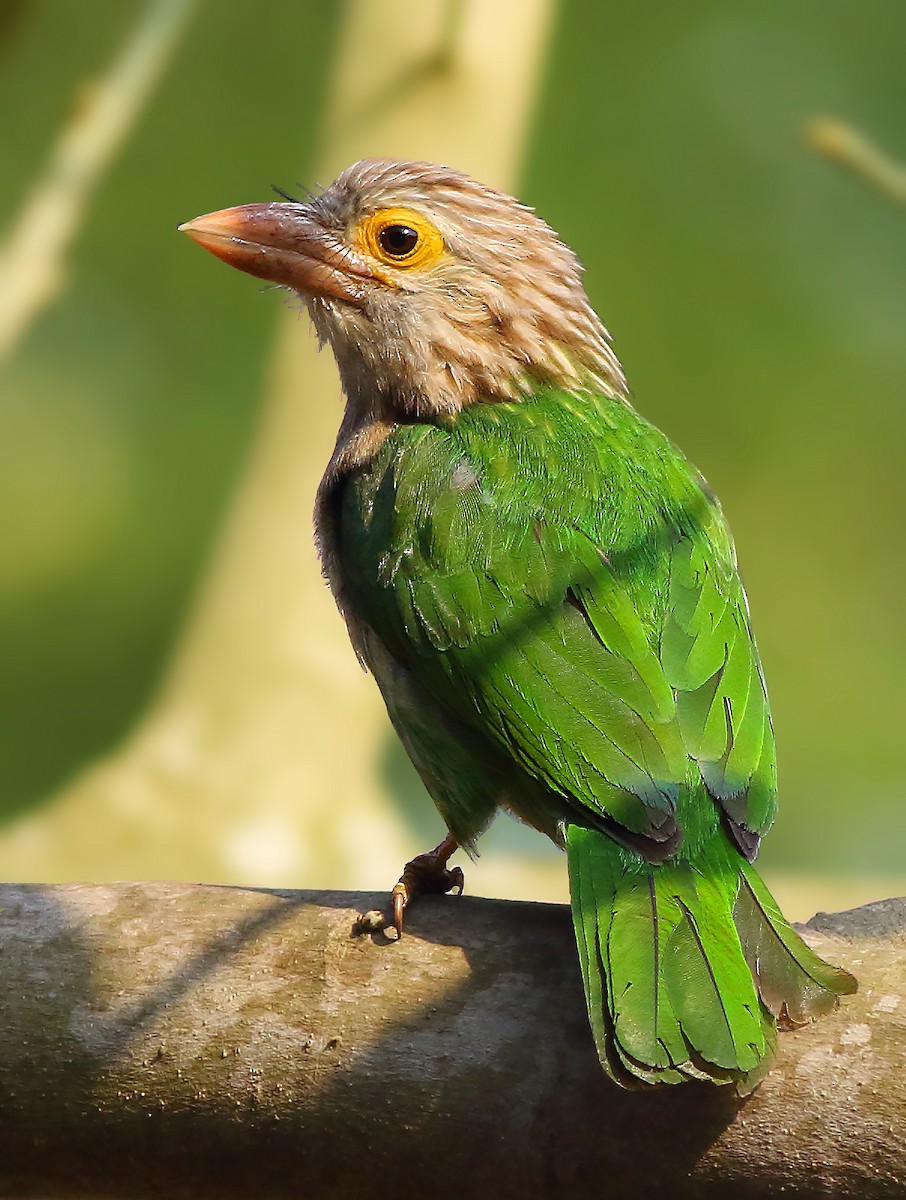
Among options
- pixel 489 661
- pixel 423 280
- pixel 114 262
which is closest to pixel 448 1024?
pixel 489 661

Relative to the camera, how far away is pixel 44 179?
7.16m

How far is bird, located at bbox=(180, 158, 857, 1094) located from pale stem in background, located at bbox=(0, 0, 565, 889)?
10.4 feet

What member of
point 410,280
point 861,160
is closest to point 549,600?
point 410,280

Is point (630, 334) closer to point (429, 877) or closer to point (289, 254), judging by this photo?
point (289, 254)

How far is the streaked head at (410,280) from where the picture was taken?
3717mm

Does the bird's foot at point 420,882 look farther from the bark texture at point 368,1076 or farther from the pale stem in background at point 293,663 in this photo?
the pale stem in background at point 293,663

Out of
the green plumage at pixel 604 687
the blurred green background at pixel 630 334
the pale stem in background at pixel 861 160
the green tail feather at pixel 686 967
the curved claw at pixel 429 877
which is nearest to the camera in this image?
the green tail feather at pixel 686 967

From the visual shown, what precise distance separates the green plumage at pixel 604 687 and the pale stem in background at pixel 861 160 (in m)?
2.77

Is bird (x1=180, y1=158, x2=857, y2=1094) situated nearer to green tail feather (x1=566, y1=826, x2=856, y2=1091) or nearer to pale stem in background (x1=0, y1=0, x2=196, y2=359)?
Answer: green tail feather (x1=566, y1=826, x2=856, y2=1091)

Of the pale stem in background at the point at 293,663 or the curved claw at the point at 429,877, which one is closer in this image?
the curved claw at the point at 429,877

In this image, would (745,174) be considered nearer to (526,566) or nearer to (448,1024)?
(526,566)

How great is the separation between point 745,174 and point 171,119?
16.1ft

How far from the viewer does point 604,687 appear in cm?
281

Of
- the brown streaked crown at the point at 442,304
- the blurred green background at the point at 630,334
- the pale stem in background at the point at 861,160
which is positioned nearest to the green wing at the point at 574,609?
the brown streaked crown at the point at 442,304
